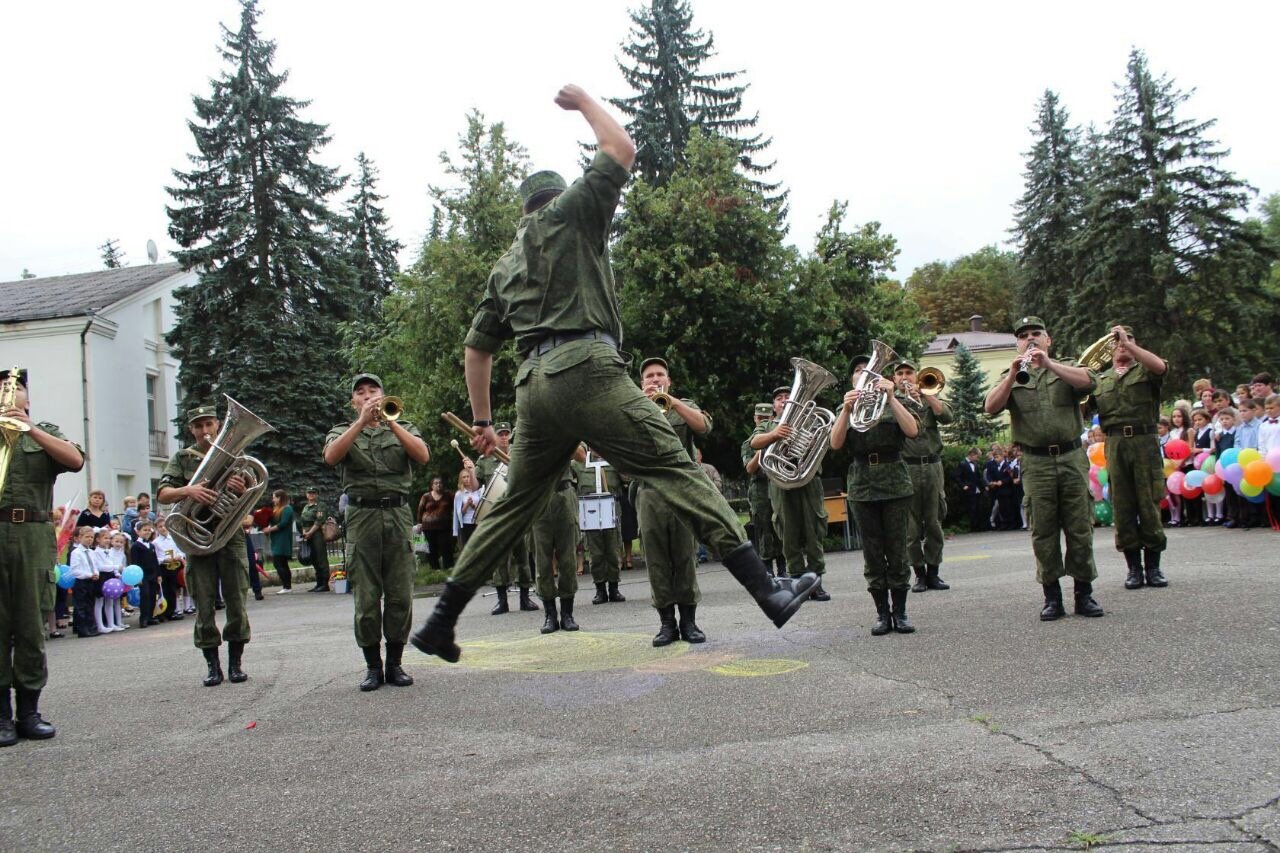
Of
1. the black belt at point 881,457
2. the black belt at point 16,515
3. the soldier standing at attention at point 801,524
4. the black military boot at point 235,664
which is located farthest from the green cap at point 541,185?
the soldier standing at attention at point 801,524

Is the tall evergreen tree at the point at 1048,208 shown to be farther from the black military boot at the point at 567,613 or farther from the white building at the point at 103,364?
the black military boot at the point at 567,613

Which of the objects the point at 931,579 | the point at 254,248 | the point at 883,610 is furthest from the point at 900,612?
the point at 254,248

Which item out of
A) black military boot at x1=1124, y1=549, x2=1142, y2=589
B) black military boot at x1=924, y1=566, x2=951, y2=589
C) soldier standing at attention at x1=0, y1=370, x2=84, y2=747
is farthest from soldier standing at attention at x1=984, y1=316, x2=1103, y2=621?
soldier standing at attention at x1=0, y1=370, x2=84, y2=747

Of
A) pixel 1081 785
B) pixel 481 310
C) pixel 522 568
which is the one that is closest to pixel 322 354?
pixel 522 568

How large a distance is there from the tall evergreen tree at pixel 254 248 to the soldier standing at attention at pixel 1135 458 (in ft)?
94.0

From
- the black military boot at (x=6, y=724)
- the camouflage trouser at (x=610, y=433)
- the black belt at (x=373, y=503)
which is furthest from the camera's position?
the black belt at (x=373, y=503)

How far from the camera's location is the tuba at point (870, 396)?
7773 mm

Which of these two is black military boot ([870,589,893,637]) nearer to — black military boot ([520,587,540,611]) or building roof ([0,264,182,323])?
black military boot ([520,587,540,611])

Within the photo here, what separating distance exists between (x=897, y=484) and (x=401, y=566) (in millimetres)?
3602

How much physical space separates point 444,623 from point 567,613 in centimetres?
489

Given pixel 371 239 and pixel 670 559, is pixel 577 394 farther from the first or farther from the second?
pixel 371 239

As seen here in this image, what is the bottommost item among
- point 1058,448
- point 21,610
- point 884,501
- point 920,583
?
point 920,583

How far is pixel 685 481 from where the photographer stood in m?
4.58

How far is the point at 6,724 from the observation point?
6.07 metres
